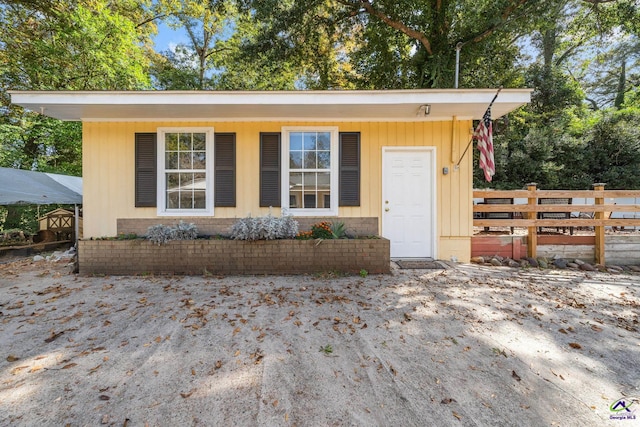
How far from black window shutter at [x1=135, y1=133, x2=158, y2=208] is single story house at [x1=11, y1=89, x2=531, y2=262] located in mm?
18

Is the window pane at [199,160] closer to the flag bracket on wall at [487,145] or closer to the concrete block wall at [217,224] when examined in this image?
the concrete block wall at [217,224]

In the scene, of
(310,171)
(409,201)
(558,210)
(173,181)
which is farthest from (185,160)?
(558,210)

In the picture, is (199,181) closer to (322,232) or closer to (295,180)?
(295,180)

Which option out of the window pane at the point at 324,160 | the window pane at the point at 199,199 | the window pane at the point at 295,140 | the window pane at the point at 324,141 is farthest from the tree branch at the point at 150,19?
the window pane at the point at 324,160

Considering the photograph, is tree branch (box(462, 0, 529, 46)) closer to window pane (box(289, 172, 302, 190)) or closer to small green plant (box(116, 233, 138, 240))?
window pane (box(289, 172, 302, 190))

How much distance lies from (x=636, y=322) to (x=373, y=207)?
3478mm

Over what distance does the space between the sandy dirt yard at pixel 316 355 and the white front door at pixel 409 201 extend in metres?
1.48

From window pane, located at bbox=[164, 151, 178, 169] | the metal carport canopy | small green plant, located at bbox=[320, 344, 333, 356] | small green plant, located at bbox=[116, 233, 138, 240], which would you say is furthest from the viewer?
the metal carport canopy

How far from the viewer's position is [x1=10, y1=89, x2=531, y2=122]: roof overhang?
4.45 metres

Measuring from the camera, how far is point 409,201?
210 inches

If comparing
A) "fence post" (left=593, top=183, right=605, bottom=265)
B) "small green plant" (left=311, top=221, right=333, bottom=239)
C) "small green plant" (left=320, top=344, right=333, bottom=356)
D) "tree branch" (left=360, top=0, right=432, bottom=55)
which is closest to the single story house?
"small green plant" (left=311, top=221, right=333, bottom=239)

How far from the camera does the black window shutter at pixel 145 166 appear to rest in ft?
17.0

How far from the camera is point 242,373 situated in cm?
198

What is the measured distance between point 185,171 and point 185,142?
0.54 metres
